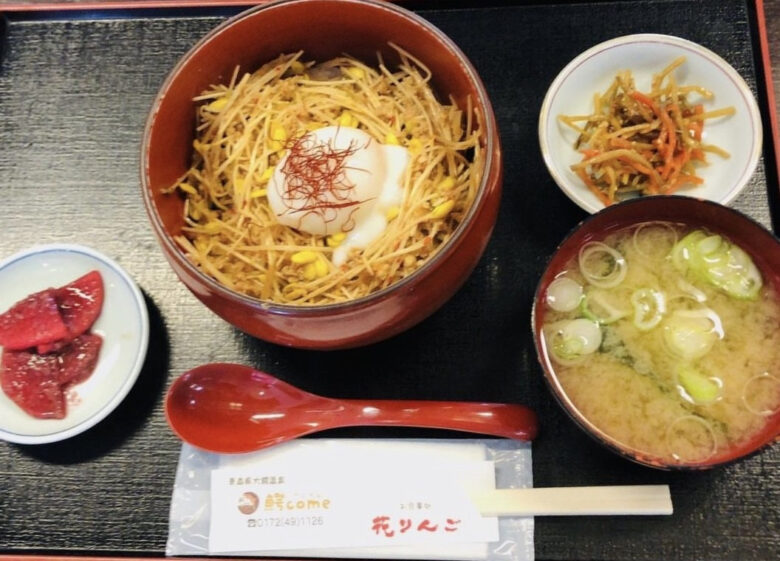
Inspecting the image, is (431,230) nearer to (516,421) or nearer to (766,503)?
(516,421)

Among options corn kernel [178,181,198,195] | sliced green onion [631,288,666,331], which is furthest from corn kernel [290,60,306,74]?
sliced green onion [631,288,666,331]

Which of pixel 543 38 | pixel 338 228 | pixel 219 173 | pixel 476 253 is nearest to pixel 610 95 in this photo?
pixel 543 38

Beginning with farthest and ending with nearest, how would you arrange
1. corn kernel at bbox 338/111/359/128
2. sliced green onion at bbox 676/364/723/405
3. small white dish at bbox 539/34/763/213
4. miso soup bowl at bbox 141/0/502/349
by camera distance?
small white dish at bbox 539/34/763/213 → corn kernel at bbox 338/111/359/128 → sliced green onion at bbox 676/364/723/405 → miso soup bowl at bbox 141/0/502/349

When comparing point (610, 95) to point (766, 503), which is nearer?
point (766, 503)

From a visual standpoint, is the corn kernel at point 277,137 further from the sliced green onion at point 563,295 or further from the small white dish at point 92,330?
the sliced green onion at point 563,295

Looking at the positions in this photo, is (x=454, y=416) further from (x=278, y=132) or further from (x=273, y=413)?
(x=278, y=132)

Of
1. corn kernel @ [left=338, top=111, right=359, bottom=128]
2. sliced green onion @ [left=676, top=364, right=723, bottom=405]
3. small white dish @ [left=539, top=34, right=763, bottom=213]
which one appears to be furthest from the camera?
small white dish @ [left=539, top=34, right=763, bottom=213]

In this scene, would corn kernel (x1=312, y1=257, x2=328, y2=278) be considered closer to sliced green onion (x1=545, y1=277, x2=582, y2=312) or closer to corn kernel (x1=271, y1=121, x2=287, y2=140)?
corn kernel (x1=271, y1=121, x2=287, y2=140)
